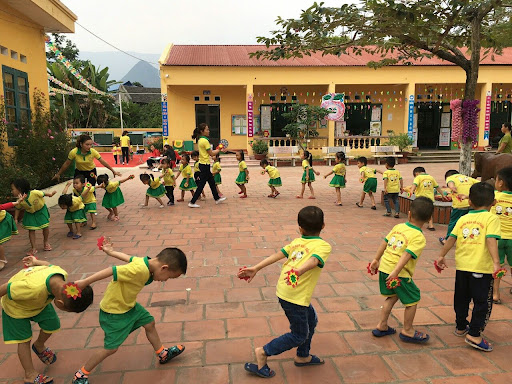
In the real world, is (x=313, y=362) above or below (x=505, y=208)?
below

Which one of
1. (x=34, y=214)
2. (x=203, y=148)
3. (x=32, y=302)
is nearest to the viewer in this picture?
(x=32, y=302)

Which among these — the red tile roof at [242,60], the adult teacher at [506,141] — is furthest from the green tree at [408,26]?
the red tile roof at [242,60]

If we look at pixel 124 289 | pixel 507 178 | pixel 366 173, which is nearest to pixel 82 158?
pixel 124 289

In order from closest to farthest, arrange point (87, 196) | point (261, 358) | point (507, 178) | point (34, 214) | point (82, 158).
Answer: point (261, 358), point (507, 178), point (34, 214), point (87, 196), point (82, 158)

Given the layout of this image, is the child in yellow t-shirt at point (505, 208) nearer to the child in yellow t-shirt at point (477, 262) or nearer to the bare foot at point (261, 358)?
the child in yellow t-shirt at point (477, 262)

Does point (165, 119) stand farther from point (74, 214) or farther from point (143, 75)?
point (143, 75)

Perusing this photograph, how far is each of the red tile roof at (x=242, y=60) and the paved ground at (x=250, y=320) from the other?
43.6 feet

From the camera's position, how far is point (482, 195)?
3051 mm

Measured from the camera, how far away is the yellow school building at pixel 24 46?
8.00m

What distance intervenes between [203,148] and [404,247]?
19.5 feet

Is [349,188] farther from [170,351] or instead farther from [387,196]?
[170,351]

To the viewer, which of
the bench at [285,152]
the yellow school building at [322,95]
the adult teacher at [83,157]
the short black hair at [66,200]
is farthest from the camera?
the yellow school building at [322,95]

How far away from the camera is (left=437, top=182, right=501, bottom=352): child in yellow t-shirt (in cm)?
295

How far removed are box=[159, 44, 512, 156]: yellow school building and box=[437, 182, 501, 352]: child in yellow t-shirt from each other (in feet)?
51.0
